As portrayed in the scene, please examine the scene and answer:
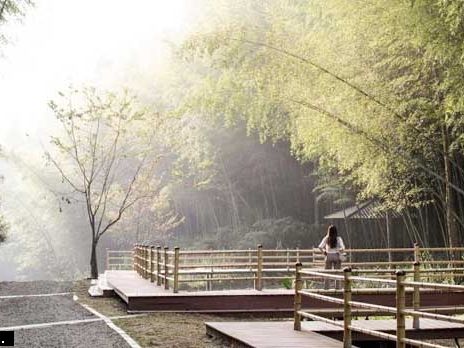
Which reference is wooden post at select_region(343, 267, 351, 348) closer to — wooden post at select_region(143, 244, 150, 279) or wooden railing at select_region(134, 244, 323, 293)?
wooden railing at select_region(134, 244, 323, 293)

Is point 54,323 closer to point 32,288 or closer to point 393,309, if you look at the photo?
point 393,309

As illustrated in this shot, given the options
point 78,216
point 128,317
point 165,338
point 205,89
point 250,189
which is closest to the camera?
point 165,338

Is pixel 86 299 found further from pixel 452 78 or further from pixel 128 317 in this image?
pixel 452 78

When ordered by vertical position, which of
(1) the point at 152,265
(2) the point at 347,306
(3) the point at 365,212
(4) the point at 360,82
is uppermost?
(4) the point at 360,82

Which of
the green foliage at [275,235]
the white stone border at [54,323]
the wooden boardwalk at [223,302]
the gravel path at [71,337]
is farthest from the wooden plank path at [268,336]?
the green foliage at [275,235]

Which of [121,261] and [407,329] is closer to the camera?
[407,329]

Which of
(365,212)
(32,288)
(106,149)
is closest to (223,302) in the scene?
(32,288)

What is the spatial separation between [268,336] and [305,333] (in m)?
0.48

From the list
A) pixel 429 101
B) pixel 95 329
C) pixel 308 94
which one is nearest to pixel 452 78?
pixel 429 101

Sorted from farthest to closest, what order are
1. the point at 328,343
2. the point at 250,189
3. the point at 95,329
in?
the point at 250,189, the point at 95,329, the point at 328,343

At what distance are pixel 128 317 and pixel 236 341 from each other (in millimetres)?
3292

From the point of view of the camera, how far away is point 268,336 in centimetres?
727

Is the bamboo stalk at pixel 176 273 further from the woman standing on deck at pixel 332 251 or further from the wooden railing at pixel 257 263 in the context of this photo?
the woman standing on deck at pixel 332 251

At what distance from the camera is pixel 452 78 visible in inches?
408
